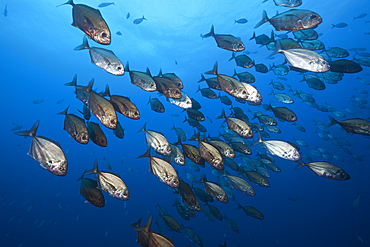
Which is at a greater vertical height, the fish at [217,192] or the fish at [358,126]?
the fish at [358,126]

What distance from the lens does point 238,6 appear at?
17922 mm

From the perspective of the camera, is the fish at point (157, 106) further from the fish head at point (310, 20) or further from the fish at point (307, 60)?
the fish head at point (310, 20)

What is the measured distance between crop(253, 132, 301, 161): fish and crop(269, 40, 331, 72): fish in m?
1.49

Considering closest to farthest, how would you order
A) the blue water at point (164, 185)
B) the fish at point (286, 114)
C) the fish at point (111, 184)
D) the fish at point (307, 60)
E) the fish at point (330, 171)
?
the fish at point (111, 184)
the fish at point (307, 60)
the fish at point (330, 171)
the fish at point (286, 114)
the blue water at point (164, 185)

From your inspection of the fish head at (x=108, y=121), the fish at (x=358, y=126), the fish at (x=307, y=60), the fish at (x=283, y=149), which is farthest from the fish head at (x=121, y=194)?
the fish at (x=358, y=126)

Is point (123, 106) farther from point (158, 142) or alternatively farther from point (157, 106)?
point (157, 106)

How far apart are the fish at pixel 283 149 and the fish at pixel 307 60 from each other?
58.7 inches

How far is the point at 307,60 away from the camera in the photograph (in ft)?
9.12

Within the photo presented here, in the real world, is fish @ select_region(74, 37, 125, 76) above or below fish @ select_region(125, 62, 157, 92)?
above

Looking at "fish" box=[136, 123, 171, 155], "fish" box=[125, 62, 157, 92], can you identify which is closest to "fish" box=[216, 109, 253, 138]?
"fish" box=[136, 123, 171, 155]

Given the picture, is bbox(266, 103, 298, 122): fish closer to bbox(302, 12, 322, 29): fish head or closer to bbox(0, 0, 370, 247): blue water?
bbox(302, 12, 322, 29): fish head

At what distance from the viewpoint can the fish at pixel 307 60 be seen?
277 cm

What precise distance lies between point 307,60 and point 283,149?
5.72ft

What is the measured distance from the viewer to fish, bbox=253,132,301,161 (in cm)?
324
